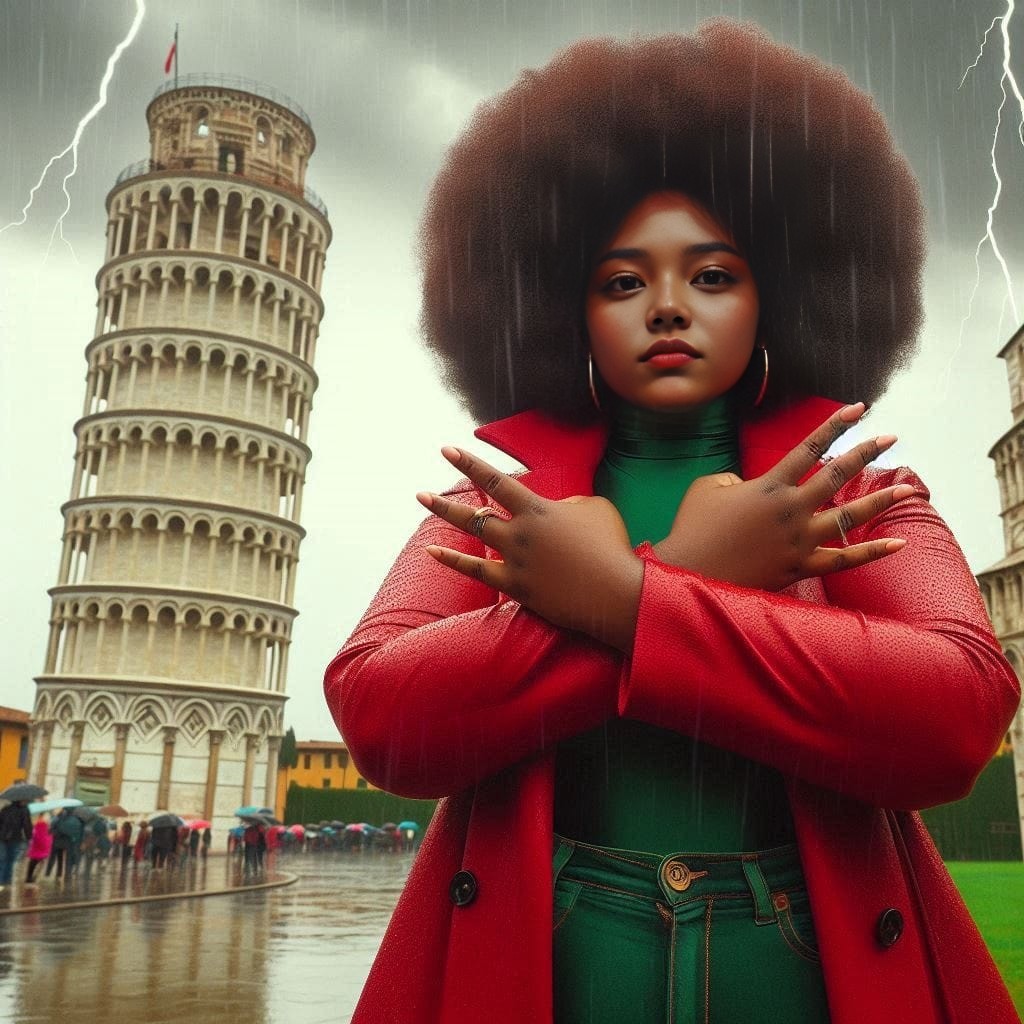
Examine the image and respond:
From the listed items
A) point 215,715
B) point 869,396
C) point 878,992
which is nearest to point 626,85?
point 869,396

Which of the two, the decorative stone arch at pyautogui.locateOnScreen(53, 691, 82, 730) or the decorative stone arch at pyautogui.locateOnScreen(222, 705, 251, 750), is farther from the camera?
the decorative stone arch at pyautogui.locateOnScreen(222, 705, 251, 750)

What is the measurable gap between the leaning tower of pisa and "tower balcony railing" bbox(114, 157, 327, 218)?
0.11m

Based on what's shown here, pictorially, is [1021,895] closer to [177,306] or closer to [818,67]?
[818,67]

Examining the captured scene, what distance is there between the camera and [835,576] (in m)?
1.51

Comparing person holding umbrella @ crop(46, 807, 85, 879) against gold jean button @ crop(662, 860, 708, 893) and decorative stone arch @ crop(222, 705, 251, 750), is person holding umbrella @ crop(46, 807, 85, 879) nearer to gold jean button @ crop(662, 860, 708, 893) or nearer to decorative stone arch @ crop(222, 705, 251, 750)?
decorative stone arch @ crop(222, 705, 251, 750)

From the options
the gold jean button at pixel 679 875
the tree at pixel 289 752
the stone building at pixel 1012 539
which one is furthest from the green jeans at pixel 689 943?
the tree at pixel 289 752

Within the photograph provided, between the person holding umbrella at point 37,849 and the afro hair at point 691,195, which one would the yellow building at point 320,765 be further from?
the afro hair at point 691,195

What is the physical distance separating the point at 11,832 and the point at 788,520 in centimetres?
2020

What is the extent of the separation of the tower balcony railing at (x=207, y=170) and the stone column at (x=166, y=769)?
23.5 metres

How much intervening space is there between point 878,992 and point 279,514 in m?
45.7

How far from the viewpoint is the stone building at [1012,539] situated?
43500mm

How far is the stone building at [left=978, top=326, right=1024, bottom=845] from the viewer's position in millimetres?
43500

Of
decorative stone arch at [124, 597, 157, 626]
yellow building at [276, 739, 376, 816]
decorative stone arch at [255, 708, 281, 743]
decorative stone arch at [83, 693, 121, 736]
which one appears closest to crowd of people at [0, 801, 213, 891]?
decorative stone arch at [83, 693, 121, 736]

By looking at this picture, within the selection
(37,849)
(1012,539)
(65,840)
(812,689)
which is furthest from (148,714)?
(812,689)
